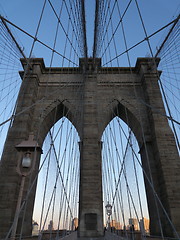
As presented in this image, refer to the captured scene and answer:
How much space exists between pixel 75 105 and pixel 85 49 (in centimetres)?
377

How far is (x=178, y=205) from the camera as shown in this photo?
8852mm

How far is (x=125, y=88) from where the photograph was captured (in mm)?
13742

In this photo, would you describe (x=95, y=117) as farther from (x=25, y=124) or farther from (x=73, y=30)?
(x=73, y=30)

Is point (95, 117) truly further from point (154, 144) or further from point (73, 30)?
point (73, 30)

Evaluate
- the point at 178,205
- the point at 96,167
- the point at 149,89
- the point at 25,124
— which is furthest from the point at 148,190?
the point at 25,124

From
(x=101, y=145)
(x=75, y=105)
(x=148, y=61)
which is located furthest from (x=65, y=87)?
(x=148, y=61)

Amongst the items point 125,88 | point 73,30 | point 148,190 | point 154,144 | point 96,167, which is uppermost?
point 73,30

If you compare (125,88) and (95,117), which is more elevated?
(125,88)

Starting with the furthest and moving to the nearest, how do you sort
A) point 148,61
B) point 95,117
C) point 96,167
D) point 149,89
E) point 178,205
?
1. point 148,61
2. point 149,89
3. point 95,117
4. point 96,167
5. point 178,205

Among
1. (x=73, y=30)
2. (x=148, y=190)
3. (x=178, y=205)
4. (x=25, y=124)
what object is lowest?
(x=178, y=205)

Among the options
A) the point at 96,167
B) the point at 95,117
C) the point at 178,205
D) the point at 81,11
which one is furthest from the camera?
the point at 95,117

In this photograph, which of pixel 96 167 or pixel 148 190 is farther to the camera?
pixel 148 190

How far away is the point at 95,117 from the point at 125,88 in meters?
3.66

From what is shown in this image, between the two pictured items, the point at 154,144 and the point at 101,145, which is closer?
the point at 154,144
